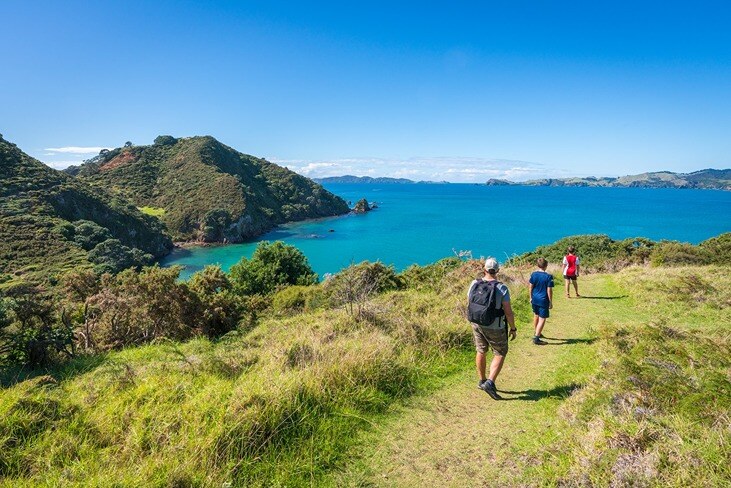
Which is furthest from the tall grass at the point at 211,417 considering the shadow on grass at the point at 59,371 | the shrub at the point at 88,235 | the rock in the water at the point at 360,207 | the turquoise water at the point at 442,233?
the rock in the water at the point at 360,207

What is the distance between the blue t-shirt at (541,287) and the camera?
305 inches

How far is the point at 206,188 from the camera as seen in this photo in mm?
89000

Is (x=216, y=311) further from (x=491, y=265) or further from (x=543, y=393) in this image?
(x=543, y=393)

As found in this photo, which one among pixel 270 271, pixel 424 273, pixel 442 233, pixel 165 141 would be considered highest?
pixel 165 141

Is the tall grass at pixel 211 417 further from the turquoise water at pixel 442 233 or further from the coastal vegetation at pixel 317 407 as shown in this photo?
the turquoise water at pixel 442 233

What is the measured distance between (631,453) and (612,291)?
37.0ft

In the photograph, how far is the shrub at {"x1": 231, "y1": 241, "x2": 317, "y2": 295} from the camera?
26297 mm

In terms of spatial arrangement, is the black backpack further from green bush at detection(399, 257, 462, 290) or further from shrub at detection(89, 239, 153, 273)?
shrub at detection(89, 239, 153, 273)

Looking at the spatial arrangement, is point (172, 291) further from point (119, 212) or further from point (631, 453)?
point (119, 212)

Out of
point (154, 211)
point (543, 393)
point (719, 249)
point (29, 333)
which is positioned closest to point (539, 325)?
point (543, 393)

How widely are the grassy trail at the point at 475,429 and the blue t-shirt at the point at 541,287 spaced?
103 cm

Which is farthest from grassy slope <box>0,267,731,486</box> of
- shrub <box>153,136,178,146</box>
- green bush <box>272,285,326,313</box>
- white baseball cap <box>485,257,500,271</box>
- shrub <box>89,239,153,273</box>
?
shrub <box>153,136,178,146</box>

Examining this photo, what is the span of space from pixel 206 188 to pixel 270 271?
2838 inches

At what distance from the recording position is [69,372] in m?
7.43
